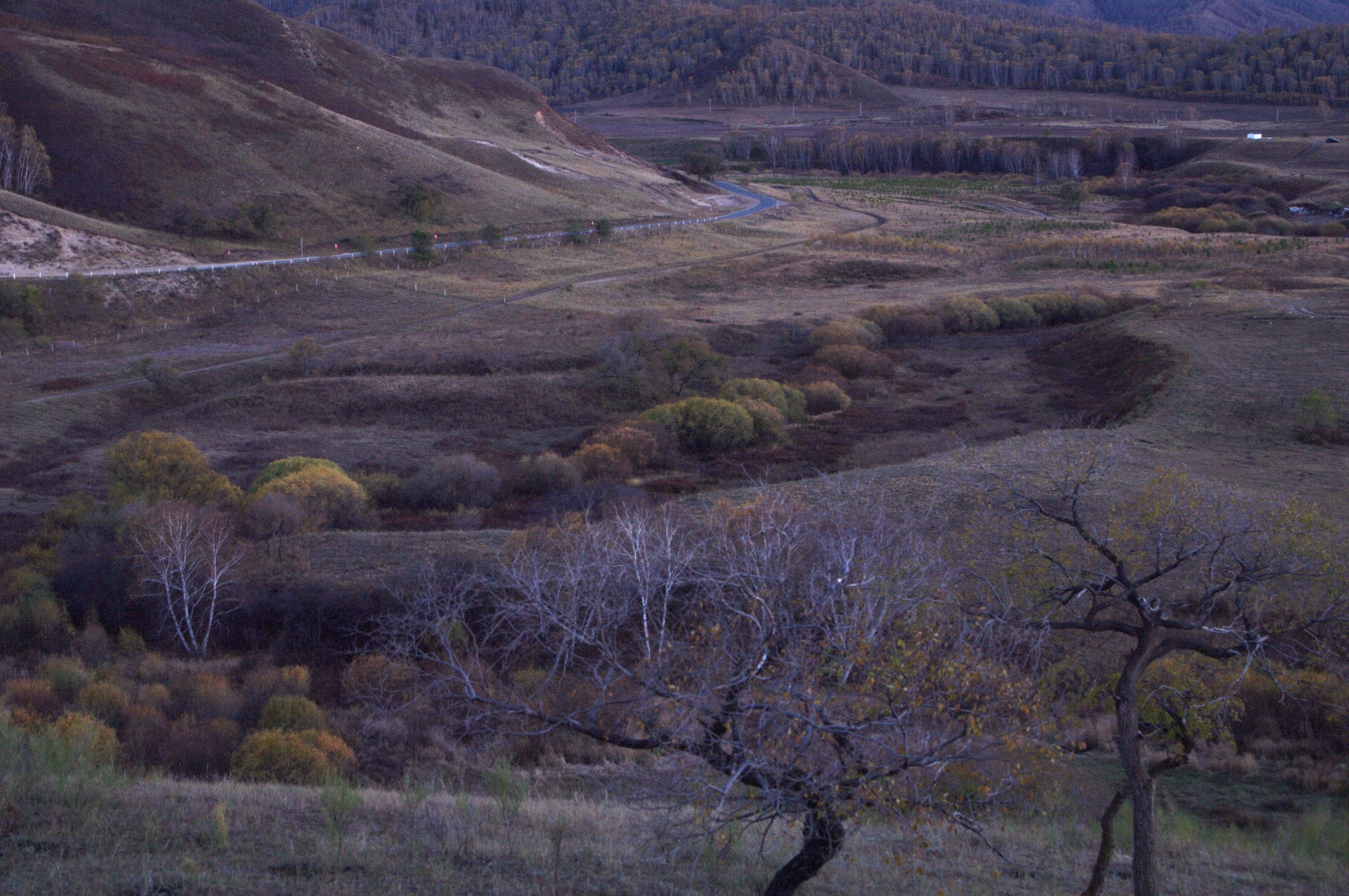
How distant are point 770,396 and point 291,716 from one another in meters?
24.2

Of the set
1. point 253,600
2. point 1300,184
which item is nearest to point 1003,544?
point 253,600

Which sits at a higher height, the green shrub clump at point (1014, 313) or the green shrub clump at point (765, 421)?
the green shrub clump at point (1014, 313)

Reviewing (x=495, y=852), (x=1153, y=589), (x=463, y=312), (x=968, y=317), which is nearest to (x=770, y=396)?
(x=968, y=317)

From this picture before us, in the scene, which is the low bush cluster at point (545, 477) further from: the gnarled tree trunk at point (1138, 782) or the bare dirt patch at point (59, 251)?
the bare dirt patch at point (59, 251)

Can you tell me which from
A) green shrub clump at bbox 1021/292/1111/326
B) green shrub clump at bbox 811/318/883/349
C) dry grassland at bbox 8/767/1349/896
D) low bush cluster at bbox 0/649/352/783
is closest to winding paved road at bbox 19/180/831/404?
green shrub clump at bbox 811/318/883/349

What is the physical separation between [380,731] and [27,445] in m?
25.2

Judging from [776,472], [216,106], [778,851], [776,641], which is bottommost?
[776,472]

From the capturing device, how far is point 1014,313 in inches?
1873

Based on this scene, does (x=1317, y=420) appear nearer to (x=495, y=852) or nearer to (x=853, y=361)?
(x=853, y=361)

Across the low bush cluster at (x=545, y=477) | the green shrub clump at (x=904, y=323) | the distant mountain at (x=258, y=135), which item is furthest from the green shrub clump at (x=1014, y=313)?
the distant mountain at (x=258, y=135)

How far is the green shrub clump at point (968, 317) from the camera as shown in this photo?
47.3 meters

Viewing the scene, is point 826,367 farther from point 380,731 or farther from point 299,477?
point 380,731

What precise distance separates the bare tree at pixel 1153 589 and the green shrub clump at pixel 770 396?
65.5ft

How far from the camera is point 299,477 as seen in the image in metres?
22.6
